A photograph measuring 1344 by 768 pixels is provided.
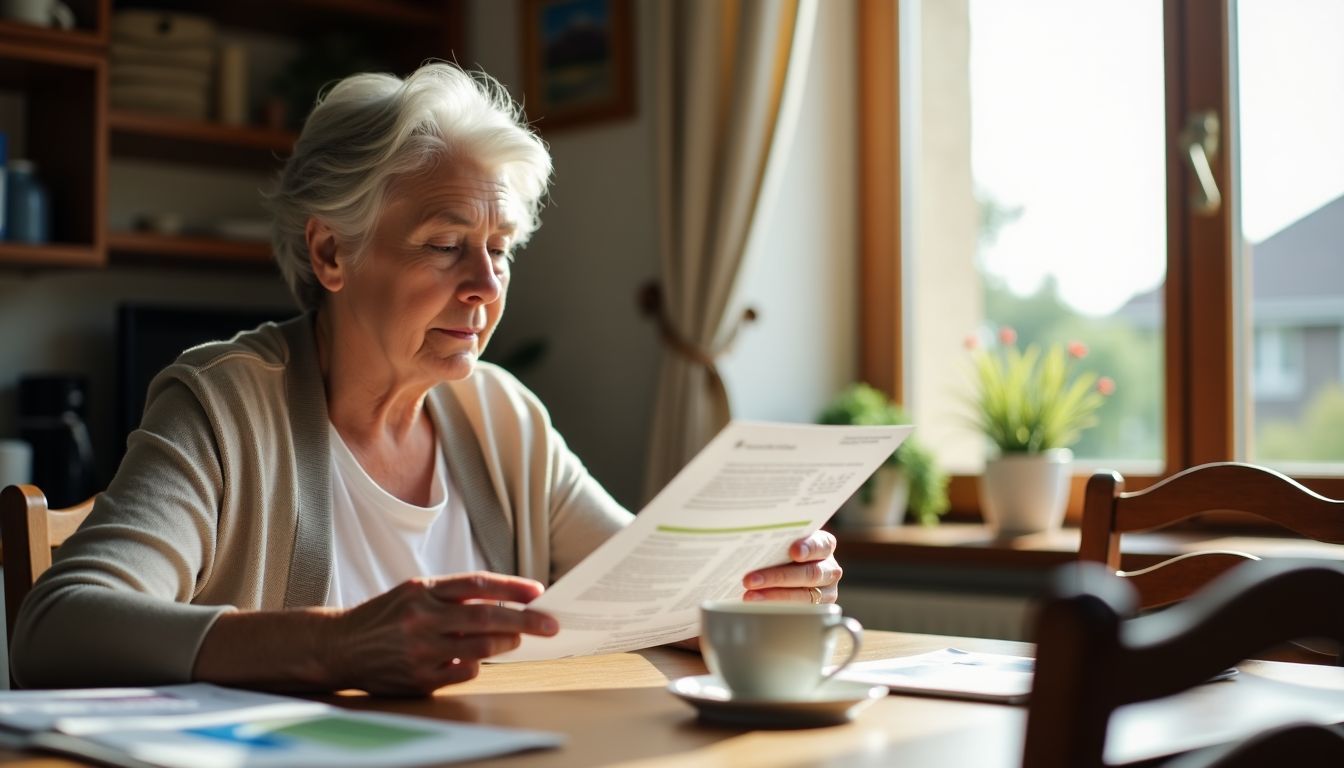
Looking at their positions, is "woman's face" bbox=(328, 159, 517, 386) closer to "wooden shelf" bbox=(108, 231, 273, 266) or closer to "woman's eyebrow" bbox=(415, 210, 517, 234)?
"woman's eyebrow" bbox=(415, 210, 517, 234)

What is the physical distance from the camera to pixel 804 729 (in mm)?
970

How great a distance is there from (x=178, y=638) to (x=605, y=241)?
2.31 metres

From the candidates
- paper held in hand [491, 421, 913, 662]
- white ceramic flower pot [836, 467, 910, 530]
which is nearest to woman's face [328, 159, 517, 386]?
paper held in hand [491, 421, 913, 662]

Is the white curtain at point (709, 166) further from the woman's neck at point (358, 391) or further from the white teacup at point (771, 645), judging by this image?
the white teacup at point (771, 645)

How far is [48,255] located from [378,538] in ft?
5.69

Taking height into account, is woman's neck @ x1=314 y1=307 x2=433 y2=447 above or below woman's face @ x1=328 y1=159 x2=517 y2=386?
below

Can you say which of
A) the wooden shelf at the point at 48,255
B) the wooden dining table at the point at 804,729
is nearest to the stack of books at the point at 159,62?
the wooden shelf at the point at 48,255

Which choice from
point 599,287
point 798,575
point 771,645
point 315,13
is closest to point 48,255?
point 315,13

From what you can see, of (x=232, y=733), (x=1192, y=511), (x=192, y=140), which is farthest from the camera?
(x=192, y=140)

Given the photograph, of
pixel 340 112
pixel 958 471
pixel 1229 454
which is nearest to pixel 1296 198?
pixel 1229 454

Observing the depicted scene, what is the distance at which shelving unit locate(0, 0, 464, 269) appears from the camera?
9.93 feet

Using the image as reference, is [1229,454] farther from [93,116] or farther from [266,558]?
[93,116]

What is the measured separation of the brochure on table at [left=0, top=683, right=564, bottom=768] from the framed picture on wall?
2446mm

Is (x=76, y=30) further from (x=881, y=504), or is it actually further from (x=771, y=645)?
(x=771, y=645)
